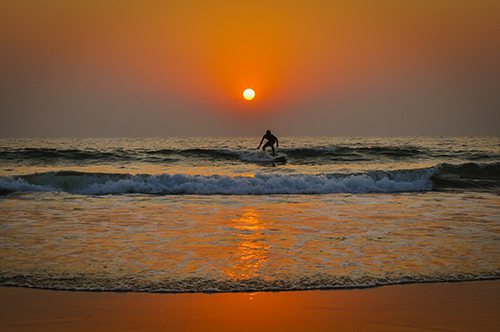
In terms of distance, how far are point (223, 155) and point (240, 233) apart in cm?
2903

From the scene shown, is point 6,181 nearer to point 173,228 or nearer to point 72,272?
point 173,228

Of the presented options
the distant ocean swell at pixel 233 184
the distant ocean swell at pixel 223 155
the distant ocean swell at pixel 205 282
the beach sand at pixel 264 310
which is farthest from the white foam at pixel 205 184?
the beach sand at pixel 264 310

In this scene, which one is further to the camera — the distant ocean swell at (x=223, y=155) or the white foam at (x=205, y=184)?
the distant ocean swell at (x=223, y=155)

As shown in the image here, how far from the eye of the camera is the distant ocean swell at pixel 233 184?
800 inches

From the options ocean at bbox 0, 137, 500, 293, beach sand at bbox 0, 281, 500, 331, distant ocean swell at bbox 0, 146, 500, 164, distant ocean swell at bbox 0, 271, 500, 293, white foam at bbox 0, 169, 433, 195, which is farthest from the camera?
distant ocean swell at bbox 0, 146, 500, 164

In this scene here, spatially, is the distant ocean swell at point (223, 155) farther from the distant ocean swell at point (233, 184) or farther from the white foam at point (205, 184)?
the white foam at point (205, 184)

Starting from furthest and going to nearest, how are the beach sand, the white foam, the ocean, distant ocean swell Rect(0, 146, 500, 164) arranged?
distant ocean swell Rect(0, 146, 500, 164) → the white foam → the ocean → the beach sand

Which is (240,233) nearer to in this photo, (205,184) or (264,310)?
(264,310)

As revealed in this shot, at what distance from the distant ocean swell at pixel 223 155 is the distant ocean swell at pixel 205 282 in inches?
1105

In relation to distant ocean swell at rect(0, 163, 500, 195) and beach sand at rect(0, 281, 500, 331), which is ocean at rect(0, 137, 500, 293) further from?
beach sand at rect(0, 281, 500, 331)

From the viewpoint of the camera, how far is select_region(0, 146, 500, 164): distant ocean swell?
3634 cm

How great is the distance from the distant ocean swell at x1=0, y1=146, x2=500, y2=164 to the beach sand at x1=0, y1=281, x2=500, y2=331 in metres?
28.8

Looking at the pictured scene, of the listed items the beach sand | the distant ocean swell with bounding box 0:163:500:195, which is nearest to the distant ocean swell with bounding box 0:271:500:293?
the beach sand

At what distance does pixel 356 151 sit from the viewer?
41469 millimetres
